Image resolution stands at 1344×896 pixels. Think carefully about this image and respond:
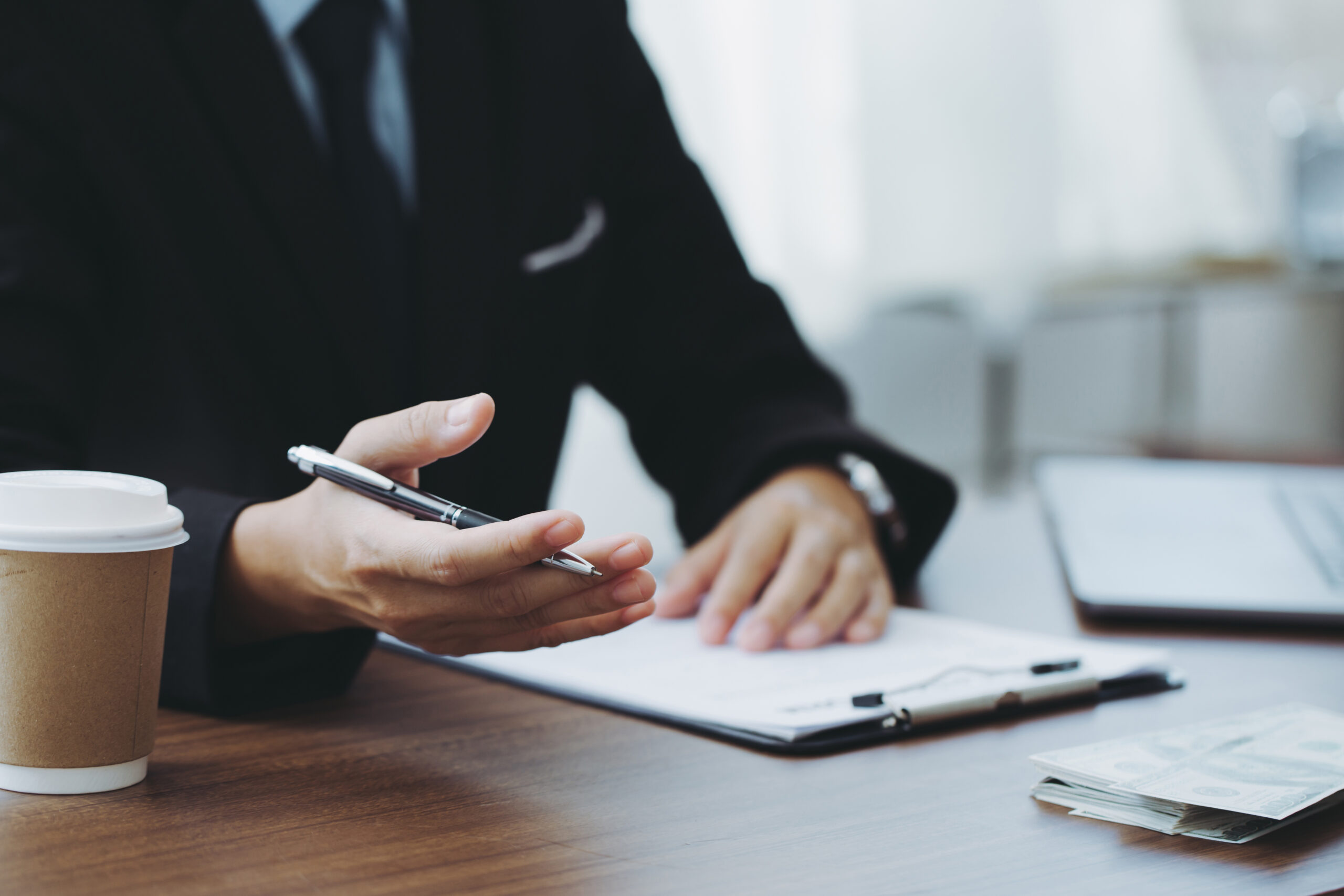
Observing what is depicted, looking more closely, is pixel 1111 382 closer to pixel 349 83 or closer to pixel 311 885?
pixel 349 83

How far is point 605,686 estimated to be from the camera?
1.78ft

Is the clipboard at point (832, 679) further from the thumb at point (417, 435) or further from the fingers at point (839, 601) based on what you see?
the thumb at point (417, 435)

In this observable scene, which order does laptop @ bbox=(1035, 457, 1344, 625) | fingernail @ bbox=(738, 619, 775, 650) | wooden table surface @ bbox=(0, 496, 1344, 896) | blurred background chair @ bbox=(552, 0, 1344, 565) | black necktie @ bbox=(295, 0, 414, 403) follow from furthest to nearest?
blurred background chair @ bbox=(552, 0, 1344, 565)
black necktie @ bbox=(295, 0, 414, 403)
laptop @ bbox=(1035, 457, 1344, 625)
fingernail @ bbox=(738, 619, 775, 650)
wooden table surface @ bbox=(0, 496, 1344, 896)

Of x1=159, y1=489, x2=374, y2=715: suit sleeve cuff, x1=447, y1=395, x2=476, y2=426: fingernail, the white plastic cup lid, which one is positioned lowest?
x1=159, y1=489, x2=374, y2=715: suit sleeve cuff

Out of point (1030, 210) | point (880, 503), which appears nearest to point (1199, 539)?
point (880, 503)

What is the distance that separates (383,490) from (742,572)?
11.5 inches

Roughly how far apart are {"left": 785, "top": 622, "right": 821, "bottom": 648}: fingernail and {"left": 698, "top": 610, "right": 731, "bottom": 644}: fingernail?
0.12ft

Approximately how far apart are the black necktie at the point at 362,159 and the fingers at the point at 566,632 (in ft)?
1.57

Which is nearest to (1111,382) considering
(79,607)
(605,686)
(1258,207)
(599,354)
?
(1258,207)

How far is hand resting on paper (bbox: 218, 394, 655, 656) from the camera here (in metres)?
0.42

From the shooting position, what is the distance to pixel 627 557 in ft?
1.39

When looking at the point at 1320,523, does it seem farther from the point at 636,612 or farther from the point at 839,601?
the point at 636,612

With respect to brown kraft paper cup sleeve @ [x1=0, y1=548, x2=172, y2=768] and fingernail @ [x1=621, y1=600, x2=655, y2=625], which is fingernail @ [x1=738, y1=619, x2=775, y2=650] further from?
brown kraft paper cup sleeve @ [x1=0, y1=548, x2=172, y2=768]

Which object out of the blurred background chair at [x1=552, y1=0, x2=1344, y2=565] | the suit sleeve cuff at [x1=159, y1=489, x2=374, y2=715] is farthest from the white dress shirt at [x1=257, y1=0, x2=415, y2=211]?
the blurred background chair at [x1=552, y1=0, x2=1344, y2=565]
